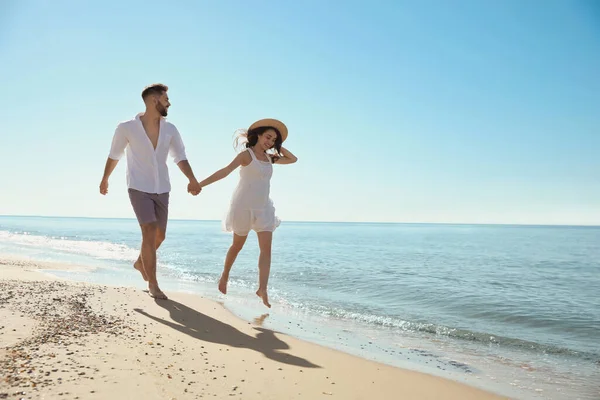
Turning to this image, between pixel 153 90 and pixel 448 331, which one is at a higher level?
pixel 153 90

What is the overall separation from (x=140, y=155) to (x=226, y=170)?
37.2 inches

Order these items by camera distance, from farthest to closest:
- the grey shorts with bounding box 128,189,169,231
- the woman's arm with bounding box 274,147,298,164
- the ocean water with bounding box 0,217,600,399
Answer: the woman's arm with bounding box 274,147,298,164, the grey shorts with bounding box 128,189,169,231, the ocean water with bounding box 0,217,600,399

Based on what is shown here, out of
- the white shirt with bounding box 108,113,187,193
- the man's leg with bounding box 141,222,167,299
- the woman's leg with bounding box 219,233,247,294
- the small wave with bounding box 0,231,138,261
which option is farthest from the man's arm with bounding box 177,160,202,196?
the small wave with bounding box 0,231,138,261

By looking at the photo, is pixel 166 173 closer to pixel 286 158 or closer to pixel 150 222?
pixel 150 222

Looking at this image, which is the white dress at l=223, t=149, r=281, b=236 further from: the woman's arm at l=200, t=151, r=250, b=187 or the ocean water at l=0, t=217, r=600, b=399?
the ocean water at l=0, t=217, r=600, b=399

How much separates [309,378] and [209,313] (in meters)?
2.34

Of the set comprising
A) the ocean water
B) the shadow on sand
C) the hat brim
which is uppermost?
the hat brim

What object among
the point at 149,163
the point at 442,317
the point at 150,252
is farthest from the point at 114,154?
the point at 442,317

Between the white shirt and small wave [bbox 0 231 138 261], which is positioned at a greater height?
the white shirt

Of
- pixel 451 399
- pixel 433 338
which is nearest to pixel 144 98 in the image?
pixel 451 399

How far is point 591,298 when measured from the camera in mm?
10359

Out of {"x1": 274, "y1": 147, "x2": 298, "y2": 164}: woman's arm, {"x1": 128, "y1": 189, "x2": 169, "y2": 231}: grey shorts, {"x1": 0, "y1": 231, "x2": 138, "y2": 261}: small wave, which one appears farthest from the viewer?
{"x1": 0, "y1": 231, "x2": 138, "y2": 261}: small wave

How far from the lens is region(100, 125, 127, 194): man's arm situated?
5.05 metres

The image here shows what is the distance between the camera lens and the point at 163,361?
3037 millimetres
